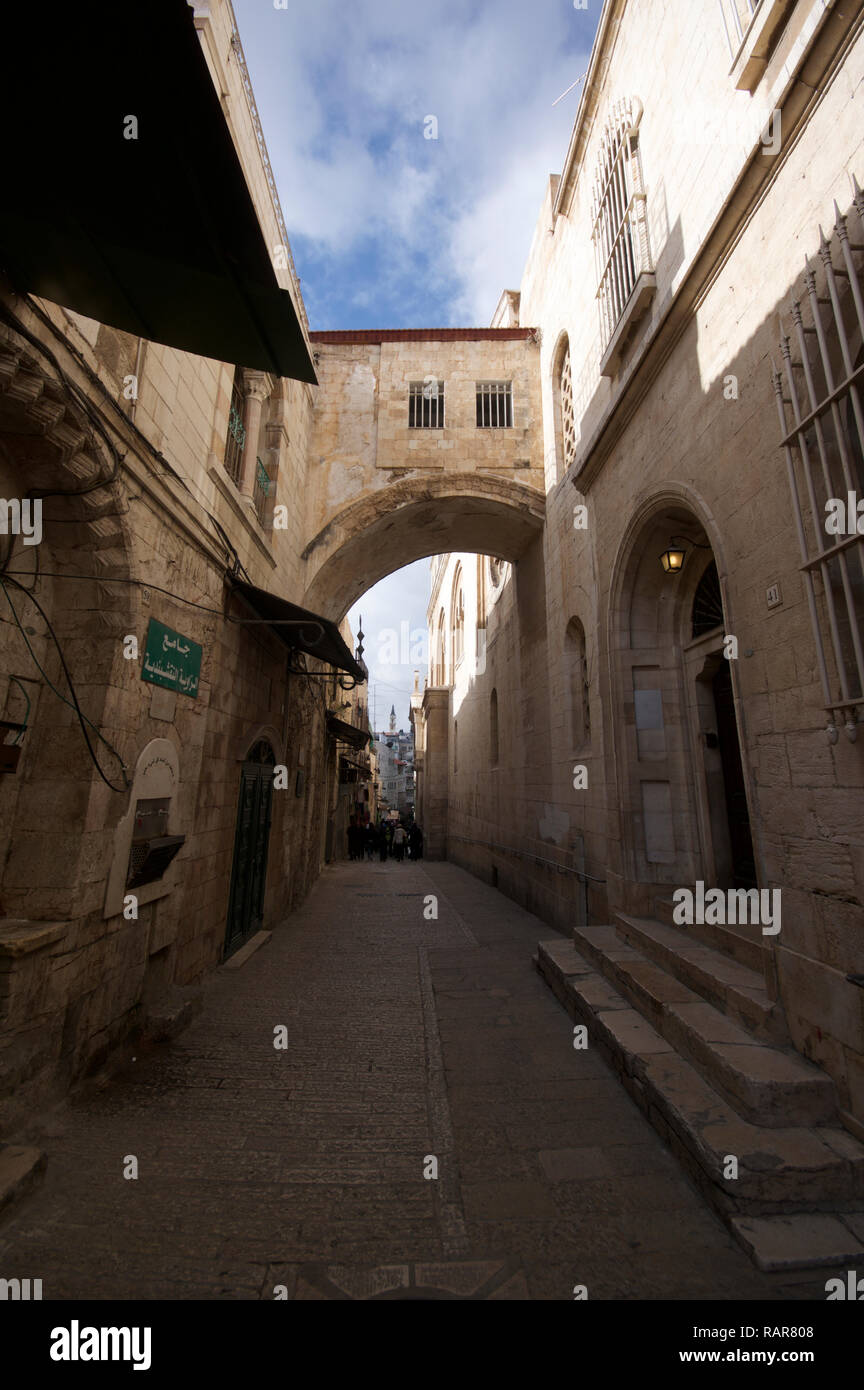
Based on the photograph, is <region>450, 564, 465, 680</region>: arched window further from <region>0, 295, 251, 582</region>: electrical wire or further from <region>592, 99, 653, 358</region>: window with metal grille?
<region>0, 295, 251, 582</region>: electrical wire

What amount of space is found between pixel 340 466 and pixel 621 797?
7272 millimetres

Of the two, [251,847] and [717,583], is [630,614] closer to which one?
[717,583]

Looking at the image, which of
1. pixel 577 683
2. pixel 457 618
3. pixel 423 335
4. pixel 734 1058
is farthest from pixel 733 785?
pixel 457 618

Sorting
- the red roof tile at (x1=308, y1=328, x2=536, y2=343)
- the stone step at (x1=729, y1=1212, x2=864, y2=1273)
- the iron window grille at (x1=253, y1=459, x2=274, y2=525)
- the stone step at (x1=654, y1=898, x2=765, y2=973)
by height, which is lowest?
the stone step at (x1=729, y1=1212, x2=864, y2=1273)

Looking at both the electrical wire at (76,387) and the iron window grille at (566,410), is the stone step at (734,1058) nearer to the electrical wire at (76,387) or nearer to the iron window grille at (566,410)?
the electrical wire at (76,387)

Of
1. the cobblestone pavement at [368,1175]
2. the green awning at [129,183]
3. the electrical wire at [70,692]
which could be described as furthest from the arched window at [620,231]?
the cobblestone pavement at [368,1175]

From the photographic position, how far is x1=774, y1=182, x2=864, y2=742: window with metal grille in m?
2.77

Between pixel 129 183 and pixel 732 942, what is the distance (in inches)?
228

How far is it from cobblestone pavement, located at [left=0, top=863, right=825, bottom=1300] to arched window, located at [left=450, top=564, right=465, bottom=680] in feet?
51.7

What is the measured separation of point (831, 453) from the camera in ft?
10.0

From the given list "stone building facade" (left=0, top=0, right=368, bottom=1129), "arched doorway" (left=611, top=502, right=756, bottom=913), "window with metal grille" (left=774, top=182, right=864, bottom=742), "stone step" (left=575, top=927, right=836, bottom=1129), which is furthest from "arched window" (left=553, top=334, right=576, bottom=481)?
"stone step" (left=575, top=927, right=836, bottom=1129)

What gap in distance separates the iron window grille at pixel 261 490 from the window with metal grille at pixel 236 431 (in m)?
0.34

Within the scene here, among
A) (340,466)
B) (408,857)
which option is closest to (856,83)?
(340,466)

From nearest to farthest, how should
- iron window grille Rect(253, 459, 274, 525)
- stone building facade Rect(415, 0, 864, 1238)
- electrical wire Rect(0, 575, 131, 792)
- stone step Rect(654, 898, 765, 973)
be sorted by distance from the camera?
stone building facade Rect(415, 0, 864, 1238), electrical wire Rect(0, 575, 131, 792), stone step Rect(654, 898, 765, 973), iron window grille Rect(253, 459, 274, 525)
